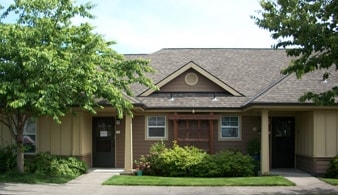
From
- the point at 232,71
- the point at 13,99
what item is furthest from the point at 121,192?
the point at 232,71

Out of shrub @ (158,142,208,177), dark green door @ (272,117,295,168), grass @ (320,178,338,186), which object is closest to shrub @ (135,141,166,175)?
shrub @ (158,142,208,177)

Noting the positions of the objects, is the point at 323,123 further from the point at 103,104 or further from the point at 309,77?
the point at 103,104

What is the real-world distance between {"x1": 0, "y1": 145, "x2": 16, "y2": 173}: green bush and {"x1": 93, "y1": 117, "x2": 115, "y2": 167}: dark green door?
13.5 ft

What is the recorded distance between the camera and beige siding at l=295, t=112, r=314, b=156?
1948 centimetres

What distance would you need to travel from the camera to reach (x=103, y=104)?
19250mm

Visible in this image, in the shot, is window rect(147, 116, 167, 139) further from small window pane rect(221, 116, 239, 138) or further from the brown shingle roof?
small window pane rect(221, 116, 239, 138)

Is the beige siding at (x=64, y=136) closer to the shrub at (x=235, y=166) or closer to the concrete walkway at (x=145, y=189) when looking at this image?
the concrete walkway at (x=145, y=189)

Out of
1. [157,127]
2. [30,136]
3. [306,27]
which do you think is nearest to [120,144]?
[157,127]

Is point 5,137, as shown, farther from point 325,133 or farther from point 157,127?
point 325,133

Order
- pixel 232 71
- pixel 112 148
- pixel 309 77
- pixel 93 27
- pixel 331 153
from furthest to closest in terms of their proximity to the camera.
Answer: pixel 232 71, pixel 112 148, pixel 309 77, pixel 331 153, pixel 93 27

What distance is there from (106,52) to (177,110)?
17.3 ft

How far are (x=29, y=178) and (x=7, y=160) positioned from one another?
278 cm

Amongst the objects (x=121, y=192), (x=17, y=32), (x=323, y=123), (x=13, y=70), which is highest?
(x=17, y=32)

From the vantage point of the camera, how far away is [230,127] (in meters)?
22.4
